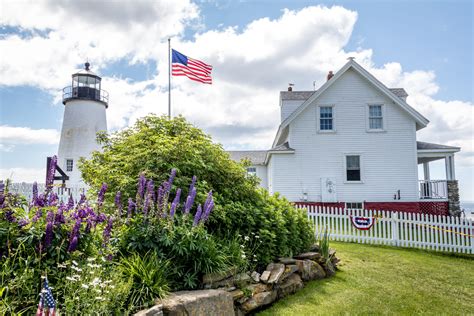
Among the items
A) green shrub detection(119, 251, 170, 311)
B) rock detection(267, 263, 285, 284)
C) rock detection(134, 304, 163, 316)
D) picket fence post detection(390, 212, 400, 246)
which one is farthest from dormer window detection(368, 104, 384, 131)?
rock detection(134, 304, 163, 316)

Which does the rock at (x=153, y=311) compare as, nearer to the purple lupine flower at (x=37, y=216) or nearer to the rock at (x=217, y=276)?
the rock at (x=217, y=276)

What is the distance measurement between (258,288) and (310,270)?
5.16 ft

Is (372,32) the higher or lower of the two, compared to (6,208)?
higher

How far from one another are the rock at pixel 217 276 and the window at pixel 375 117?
14.0 meters

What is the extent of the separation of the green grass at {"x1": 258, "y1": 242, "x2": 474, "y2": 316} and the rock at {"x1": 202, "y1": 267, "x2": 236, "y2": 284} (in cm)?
65

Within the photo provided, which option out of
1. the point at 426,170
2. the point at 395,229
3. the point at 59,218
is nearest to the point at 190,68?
the point at 395,229

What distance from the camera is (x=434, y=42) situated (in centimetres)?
852

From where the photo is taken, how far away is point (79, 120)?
21.2 m

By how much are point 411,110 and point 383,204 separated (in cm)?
474

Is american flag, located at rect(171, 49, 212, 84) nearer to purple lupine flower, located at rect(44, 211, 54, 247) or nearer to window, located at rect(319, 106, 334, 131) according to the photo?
window, located at rect(319, 106, 334, 131)

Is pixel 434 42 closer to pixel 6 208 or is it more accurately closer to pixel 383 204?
pixel 383 204

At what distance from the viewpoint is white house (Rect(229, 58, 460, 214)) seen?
1553cm

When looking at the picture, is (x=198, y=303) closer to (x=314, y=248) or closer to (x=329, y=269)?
(x=329, y=269)

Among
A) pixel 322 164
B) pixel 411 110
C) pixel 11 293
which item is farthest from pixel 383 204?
pixel 11 293
